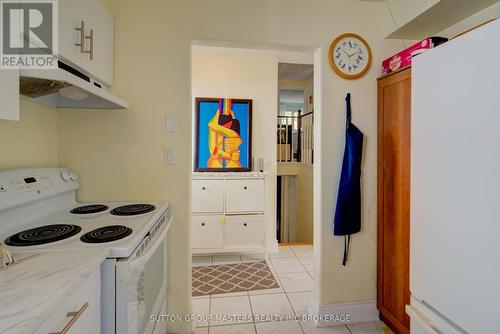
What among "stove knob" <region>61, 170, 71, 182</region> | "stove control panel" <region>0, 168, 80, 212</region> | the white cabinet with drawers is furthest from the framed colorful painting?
"stove control panel" <region>0, 168, 80, 212</region>

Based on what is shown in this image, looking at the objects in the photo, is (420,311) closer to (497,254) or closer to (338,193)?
(497,254)

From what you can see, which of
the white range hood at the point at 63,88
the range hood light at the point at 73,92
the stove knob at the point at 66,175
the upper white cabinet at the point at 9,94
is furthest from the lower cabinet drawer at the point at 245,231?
the upper white cabinet at the point at 9,94

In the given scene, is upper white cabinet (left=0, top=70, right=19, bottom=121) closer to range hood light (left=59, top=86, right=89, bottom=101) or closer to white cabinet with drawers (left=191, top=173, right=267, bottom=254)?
range hood light (left=59, top=86, right=89, bottom=101)

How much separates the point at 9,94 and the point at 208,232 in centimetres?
220

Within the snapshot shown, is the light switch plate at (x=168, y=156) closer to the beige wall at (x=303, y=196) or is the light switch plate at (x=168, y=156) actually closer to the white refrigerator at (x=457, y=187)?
the white refrigerator at (x=457, y=187)

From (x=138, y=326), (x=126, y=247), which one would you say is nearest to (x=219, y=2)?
(x=126, y=247)

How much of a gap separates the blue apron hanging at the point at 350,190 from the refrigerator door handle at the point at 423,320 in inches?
26.6

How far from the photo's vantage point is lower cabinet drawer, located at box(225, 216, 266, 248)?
111 inches

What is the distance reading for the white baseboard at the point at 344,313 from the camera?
183 centimetres

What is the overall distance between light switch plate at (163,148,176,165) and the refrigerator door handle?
5.21ft

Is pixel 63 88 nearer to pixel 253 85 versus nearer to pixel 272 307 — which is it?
pixel 272 307

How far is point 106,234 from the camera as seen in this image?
1015mm

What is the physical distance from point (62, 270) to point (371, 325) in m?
2.03

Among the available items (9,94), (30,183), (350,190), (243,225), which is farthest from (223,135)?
(9,94)
